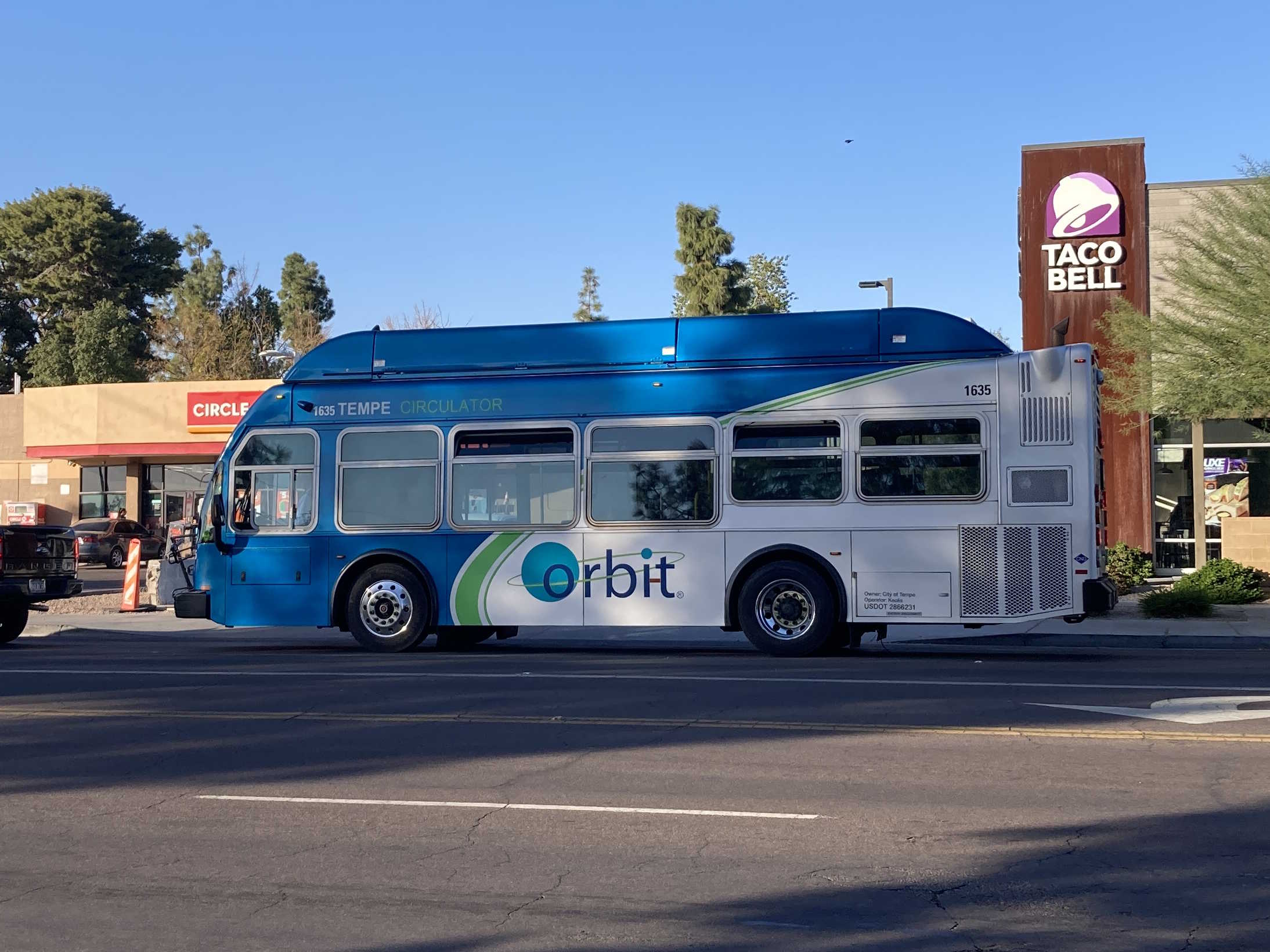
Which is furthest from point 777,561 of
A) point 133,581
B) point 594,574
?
point 133,581

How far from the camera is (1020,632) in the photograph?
63.9 ft

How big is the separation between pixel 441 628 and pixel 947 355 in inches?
271

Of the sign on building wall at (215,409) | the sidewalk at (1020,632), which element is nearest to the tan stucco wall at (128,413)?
the sign on building wall at (215,409)

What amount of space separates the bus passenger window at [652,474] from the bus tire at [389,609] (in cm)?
243

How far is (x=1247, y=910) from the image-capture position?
547 centimetres

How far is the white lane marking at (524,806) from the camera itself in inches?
284

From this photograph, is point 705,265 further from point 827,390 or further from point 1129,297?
point 827,390

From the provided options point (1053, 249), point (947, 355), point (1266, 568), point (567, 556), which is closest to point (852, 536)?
point (947, 355)

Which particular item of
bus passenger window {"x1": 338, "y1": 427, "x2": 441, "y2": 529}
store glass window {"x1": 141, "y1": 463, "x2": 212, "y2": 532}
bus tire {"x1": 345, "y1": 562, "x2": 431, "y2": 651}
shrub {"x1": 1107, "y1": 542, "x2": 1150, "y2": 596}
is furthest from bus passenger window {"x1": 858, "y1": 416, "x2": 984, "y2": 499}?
store glass window {"x1": 141, "y1": 463, "x2": 212, "y2": 532}

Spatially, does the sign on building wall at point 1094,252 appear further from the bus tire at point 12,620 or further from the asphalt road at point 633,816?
the bus tire at point 12,620

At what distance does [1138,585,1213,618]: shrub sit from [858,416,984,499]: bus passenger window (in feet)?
25.1

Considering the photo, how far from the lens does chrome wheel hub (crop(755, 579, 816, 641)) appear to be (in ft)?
49.8

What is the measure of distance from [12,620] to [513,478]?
8.39m

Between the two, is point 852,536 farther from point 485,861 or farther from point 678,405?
point 485,861
